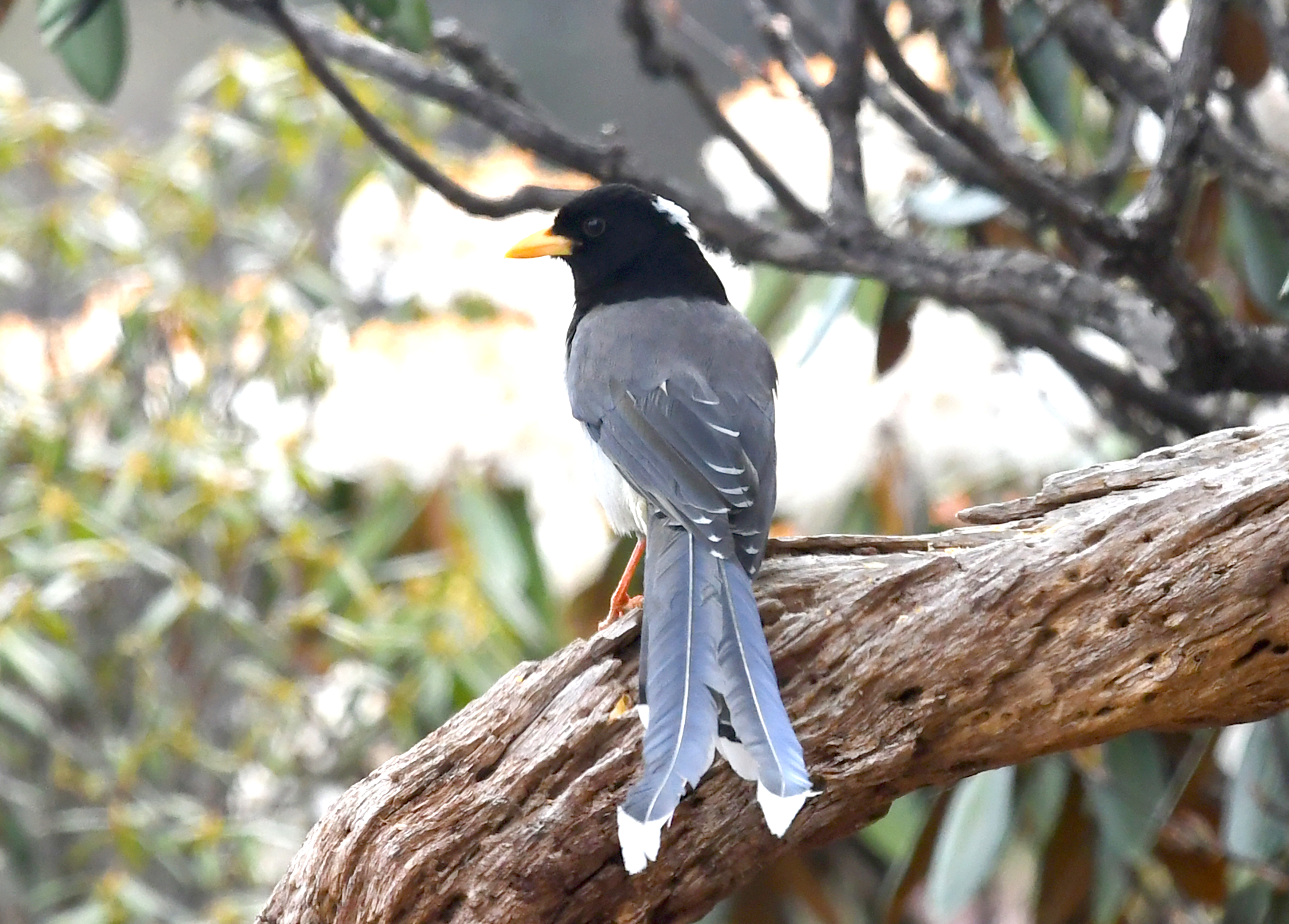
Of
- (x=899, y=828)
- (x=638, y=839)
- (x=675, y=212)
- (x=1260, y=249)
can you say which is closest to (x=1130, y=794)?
Result: (x=899, y=828)

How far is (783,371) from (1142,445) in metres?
1.13

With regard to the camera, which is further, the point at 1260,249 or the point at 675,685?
the point at 1260,249

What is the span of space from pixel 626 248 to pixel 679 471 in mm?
728

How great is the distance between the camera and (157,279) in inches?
157

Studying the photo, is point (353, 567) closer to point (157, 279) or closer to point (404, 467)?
point (404, 467)

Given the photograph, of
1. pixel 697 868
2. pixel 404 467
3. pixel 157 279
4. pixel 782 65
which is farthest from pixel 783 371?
pixel 697 868

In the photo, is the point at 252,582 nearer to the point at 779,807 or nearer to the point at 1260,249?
the point at 1260,249

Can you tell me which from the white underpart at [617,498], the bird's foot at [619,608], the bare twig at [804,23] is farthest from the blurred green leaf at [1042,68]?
the bird's foot at [619,608]

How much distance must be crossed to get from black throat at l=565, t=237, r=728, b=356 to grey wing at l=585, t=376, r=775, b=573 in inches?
14.1

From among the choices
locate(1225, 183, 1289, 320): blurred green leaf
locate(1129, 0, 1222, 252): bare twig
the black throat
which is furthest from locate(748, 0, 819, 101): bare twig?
locate(1225, 183, 1289, 320): blurred green leaf

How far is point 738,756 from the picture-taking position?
161 cm

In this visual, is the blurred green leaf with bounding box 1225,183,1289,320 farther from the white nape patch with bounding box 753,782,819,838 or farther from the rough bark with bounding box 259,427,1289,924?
the white nape patch with bounding box 753,782,819,838

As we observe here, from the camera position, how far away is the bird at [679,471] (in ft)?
5.14

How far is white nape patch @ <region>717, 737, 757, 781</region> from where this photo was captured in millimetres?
1597
